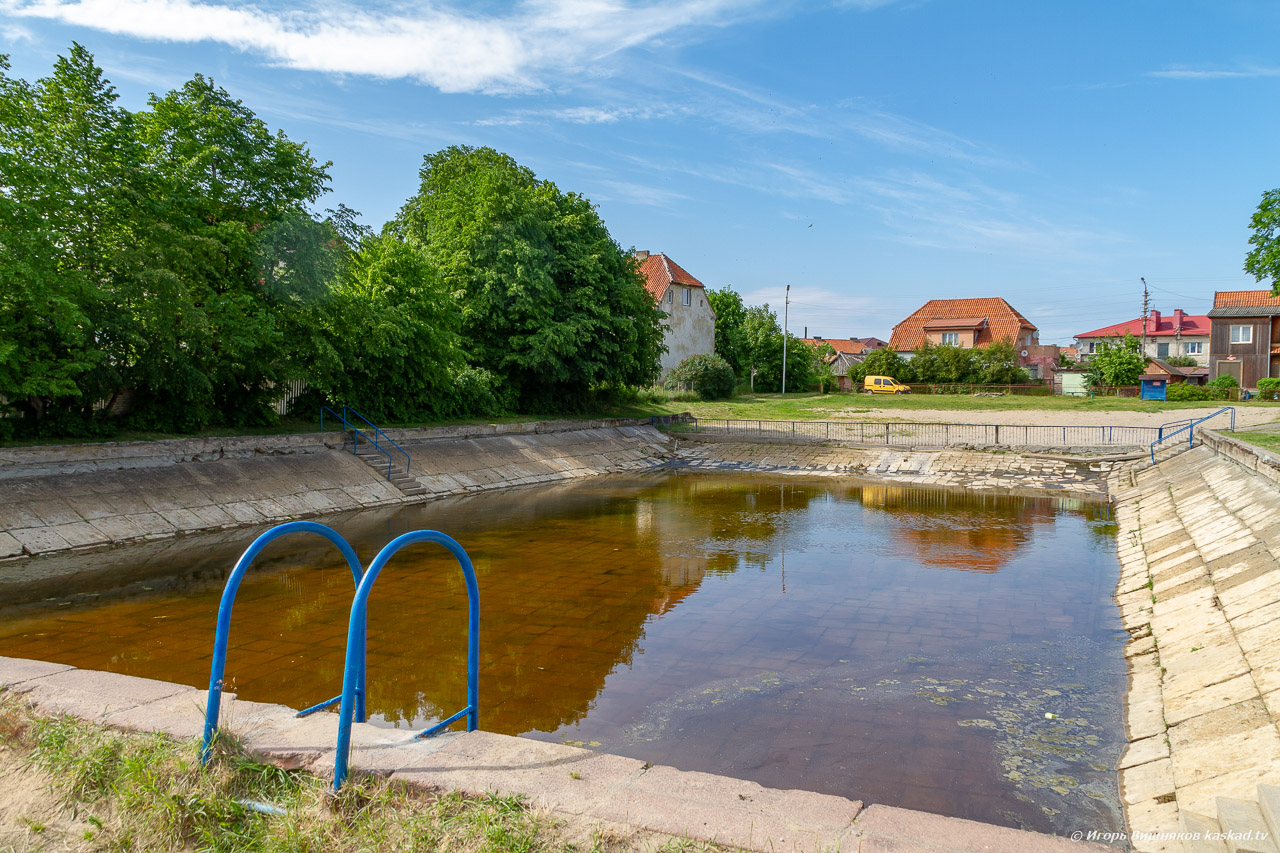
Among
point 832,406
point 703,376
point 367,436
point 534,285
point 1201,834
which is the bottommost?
point 1201,834

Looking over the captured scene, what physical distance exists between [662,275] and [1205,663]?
166 feet

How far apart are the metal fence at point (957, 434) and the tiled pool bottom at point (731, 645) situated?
1418 cm

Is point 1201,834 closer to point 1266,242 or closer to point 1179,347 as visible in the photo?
point 1266,242

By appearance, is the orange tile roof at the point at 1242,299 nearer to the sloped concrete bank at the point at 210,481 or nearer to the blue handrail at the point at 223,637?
the sloped concrete bank at the point at 210,481

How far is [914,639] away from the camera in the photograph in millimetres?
9656

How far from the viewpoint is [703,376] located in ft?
171

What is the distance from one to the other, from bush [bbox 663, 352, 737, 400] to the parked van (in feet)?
48.1

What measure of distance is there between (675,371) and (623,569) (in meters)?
39.2

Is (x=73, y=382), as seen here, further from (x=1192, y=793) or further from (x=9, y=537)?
(x=1192, y=793)

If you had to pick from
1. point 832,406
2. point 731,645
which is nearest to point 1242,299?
point 832,406

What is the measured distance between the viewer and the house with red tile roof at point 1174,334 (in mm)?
74312

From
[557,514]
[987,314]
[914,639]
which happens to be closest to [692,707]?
[914,639]

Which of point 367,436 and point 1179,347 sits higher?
point 1179,347

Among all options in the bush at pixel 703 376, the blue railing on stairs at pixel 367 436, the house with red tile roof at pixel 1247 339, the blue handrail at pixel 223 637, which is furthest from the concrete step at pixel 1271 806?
the house with red tile roof at pixel 1247 339
